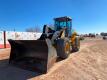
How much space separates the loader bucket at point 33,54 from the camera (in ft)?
19.0

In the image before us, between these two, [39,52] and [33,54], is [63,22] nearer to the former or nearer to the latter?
[33,54]

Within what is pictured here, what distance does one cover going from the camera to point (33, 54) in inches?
261

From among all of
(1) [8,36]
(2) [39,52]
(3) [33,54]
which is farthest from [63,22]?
(1) [8,36]

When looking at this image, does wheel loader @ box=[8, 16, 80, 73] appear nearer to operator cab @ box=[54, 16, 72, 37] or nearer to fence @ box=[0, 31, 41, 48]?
operator cab @ box=[54, 16, 72, 37]

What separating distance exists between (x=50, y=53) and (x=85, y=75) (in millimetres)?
1677

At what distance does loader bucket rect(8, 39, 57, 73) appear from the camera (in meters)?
5.79

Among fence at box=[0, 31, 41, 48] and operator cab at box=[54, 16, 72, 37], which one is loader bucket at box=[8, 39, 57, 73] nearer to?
operator cab at box=[54, 16, 72, 37]

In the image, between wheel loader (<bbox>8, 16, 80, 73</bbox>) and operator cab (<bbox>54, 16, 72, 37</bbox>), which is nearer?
wheel loader (<bbox>8, 16, 80, 73</bbox>)

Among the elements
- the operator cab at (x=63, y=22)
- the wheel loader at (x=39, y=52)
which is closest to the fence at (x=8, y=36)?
the operator cab at (x=63, y=22)

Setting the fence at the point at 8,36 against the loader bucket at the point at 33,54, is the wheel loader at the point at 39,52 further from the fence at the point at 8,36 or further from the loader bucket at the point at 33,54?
the fence at the point at 8,36

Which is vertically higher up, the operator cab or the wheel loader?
the operator cab

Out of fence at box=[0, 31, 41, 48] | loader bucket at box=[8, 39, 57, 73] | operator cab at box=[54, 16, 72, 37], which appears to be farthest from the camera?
fence at box=[0, 31, 41, 48]

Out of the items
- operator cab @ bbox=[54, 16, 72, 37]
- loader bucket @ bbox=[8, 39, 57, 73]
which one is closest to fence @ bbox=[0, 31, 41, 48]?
operator cab @ bbox=[54, 16, 72, 37]

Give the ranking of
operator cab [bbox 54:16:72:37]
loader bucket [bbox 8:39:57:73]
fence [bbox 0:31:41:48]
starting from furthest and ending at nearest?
fence [bbox 0:31:41:48] → operator cab [bbox 54:16:72:37] → loader bucket [bbox 8:39:57:73]
